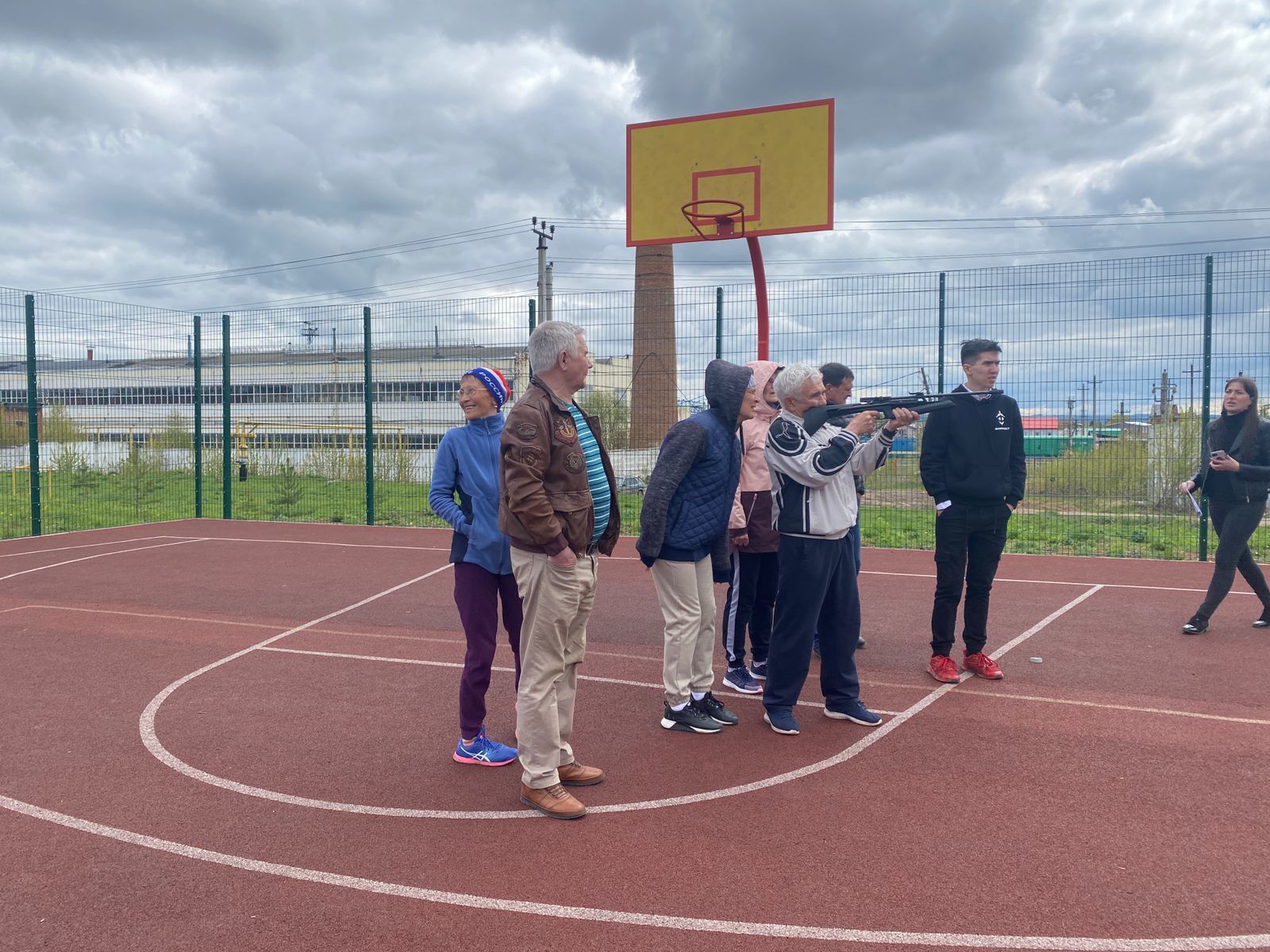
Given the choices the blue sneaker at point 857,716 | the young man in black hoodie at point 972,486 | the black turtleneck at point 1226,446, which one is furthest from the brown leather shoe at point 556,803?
the black turtleneck at point 1226,446

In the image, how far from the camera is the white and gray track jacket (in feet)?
15.1

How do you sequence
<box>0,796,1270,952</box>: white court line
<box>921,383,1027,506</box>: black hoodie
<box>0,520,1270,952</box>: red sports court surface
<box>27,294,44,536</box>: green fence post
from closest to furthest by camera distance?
<box>0,796,1270,952</box>: white court line, <box>0,520,1270,952</box>: red sports court surface, <box>921,383,1027,506</box>: black hoodie, <box>27,294,44,536</box>: green fence post

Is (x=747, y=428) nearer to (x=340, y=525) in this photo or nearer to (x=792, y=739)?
(x=792, y=739)

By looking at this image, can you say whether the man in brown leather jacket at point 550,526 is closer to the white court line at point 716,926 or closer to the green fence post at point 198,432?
the white court line at point 716,926

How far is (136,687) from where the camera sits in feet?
18.7

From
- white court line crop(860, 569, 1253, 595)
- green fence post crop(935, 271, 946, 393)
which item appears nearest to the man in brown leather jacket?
white court line crop(860, 569, 1253, 595)

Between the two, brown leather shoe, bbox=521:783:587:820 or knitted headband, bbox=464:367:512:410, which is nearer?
brown leather shoe, bbox=521:783:587:820

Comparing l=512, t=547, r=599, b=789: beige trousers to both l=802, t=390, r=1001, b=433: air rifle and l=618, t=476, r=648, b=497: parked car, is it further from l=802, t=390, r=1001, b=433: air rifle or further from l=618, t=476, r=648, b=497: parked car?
l=618, t=476, r=648, b=497: parked car

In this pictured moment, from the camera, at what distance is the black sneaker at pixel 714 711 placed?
196 inches

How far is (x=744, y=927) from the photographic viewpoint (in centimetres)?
299

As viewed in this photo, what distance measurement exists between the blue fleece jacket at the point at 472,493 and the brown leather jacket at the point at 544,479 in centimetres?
45

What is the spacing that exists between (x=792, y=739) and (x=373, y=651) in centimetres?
326

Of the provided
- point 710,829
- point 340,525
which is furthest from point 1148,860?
point 340,525

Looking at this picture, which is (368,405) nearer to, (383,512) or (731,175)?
(383,512)
